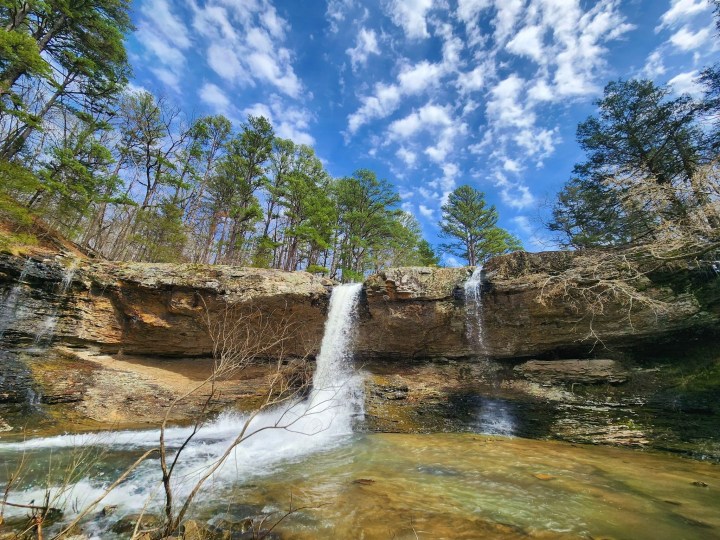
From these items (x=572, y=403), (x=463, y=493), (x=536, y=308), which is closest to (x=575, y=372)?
(x=572, y=403)

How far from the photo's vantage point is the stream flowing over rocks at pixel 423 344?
838 centimetres

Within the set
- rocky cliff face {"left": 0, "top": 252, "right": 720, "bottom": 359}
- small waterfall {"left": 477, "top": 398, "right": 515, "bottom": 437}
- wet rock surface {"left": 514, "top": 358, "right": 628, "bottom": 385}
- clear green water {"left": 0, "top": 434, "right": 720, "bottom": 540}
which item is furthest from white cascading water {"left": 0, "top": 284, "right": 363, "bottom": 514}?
wet rock surface {"left": 514, "top": 358, "right": 628, "bottom": 385}

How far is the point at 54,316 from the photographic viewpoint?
10250 mm

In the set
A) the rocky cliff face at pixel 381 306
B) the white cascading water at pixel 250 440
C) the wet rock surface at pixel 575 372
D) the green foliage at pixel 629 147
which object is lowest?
the white cascading water at pixel 250 440

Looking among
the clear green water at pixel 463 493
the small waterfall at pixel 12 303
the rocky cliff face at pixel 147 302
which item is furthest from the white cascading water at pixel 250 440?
the small waterfall at pixel 12 303

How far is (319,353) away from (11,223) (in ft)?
40.1

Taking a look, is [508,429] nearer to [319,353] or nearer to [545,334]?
[545,334]

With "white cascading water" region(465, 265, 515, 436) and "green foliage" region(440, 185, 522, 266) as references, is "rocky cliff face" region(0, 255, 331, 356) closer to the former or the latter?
"white cascading water" region(465, 265, 515, 436)

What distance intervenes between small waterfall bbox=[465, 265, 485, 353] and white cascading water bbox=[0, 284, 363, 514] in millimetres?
4272

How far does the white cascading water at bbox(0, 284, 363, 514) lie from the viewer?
480cm

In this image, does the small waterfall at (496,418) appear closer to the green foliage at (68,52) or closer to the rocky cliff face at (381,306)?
the rocky cliff face at (381,306)

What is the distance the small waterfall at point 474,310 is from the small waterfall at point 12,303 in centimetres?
1461

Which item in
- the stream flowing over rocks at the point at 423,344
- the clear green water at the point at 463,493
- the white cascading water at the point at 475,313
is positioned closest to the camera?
the clear green water at the point at 463,493

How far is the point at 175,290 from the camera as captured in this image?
37.4 ft
